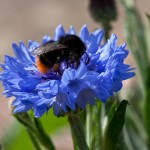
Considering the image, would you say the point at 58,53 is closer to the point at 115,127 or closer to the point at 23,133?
the point at 115,127

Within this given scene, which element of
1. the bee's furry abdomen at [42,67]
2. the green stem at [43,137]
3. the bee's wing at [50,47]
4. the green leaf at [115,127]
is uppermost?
the bee's wing at [50,47]

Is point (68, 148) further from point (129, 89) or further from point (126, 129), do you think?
point (126, 129)

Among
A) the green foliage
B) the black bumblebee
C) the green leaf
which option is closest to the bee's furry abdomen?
the black bumblebee

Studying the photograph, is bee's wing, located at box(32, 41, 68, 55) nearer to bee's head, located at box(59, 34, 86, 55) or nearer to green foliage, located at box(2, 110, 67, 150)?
bee's head, located at box(59, 34, 86, 55)

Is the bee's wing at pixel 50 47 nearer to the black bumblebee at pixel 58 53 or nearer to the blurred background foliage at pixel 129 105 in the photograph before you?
the black bumblebee at pixel 58 53

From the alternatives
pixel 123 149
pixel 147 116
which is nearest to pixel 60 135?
pixel 147 116

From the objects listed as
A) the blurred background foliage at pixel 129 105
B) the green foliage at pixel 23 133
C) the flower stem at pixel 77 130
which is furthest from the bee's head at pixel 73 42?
the green foliage at pixel 23 133
